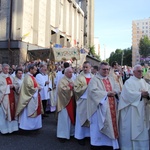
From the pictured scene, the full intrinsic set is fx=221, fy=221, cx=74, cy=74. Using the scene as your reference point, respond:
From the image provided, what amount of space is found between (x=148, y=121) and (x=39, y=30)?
18880 mm

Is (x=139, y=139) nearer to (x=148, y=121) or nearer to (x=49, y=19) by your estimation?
(x=148, y=121)

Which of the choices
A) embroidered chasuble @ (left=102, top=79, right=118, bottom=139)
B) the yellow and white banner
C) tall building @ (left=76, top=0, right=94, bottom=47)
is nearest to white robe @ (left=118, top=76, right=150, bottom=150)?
embroidered chasuble @ (left=102, top=79, right=118, bottom=139)

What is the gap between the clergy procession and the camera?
15.1 feet

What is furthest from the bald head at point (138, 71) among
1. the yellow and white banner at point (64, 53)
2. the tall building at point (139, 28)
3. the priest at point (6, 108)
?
the tall building at point (139, 28)

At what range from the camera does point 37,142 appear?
18.6 feet

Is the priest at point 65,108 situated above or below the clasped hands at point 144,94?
below

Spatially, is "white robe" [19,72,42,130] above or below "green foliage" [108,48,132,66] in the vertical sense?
below

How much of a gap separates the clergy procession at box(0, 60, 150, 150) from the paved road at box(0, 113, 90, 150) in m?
0.15

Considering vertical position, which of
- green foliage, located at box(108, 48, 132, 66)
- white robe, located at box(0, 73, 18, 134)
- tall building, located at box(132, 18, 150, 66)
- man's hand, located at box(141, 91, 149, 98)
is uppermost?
tall building, located at box(132, 18, 150, 66)

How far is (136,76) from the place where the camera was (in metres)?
4.77

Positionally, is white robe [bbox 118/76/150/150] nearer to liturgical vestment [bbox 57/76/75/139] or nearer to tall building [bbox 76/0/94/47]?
liturgical vestment [bbox 57/76/75/139]

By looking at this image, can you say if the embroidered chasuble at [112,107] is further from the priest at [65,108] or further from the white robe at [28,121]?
the white robe at [28,121]

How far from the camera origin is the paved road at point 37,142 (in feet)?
17.5

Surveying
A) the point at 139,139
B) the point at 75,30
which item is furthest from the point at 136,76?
the point at 75,30
